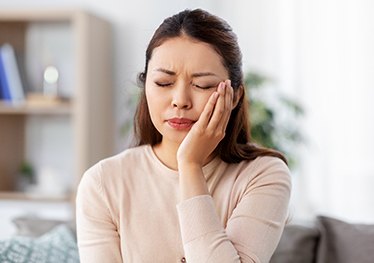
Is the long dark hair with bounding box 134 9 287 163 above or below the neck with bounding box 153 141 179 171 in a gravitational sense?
above

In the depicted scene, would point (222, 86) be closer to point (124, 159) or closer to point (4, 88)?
point (124, 159)

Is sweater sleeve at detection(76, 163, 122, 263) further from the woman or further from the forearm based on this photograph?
the forearm

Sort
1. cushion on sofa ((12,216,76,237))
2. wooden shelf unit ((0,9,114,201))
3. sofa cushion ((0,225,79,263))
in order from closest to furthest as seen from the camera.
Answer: sofa cushion ((0,225,79,263)) < cushion on sofa ((12,216,76,237)) < wooden shelf unit ((0,9,114,201))

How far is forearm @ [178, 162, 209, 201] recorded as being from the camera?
5.24 ft

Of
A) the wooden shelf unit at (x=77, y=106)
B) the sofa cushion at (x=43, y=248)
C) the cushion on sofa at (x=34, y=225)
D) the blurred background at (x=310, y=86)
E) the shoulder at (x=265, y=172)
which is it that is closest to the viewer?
the shoulder at (x=265, y=172)

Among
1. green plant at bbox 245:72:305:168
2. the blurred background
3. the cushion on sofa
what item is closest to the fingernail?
the cushion on sofa

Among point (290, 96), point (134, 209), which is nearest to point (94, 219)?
point (134, 209)

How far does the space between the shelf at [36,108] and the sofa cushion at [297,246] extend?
183cm

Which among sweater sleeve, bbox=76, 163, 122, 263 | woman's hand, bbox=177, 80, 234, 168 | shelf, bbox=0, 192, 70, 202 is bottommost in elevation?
shelf, bbox=0, 192, 70, 202

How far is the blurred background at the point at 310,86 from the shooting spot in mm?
3801

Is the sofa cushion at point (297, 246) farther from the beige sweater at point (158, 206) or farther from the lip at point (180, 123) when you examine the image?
the lip at point (180, 123)

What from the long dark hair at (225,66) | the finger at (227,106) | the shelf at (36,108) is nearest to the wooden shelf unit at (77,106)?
the shelf at (36,108)

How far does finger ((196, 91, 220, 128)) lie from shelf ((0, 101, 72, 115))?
2.46 meters

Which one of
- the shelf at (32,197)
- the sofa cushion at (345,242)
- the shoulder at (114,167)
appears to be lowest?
the shelf at (32,197)
